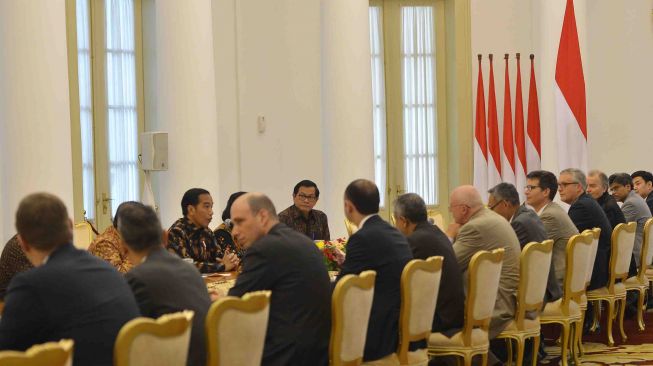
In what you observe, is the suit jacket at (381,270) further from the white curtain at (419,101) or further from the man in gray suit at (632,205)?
the white curtain at (419,101)

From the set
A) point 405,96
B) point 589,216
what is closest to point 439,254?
point 589,216

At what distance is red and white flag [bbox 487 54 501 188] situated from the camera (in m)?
12.4

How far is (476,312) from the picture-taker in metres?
5.67

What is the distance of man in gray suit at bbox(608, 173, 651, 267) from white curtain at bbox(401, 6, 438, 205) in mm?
3586

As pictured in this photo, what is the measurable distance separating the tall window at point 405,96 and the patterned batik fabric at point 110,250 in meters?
6.92

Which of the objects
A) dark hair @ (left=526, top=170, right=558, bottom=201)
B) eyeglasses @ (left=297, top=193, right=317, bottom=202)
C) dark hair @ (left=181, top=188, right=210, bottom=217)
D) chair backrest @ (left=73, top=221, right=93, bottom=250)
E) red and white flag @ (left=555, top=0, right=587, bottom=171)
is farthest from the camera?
red and white flag @ (left=555, top=0, right=587, bottom=171)

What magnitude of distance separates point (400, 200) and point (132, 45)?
22.1 feet

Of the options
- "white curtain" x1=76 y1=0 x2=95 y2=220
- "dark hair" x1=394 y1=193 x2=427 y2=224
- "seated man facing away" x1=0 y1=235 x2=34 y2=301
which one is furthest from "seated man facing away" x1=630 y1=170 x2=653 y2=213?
"seated man facing away" x1=0 y1=235 x2=34 y2=301

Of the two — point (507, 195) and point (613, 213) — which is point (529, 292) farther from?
point (613, 213)

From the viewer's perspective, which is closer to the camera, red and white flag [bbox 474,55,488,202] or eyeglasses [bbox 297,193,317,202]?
eyeglasses [bbox 297,193,317,202]

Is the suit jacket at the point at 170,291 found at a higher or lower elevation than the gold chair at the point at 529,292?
higher

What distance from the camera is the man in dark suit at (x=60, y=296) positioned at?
338 cm

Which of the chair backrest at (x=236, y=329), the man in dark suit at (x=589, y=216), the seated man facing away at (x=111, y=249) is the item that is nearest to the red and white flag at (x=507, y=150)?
the man in dark suit at (x=589, y=216)

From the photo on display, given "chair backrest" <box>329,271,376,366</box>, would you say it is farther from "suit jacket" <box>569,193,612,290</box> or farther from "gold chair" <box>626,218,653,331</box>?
"gold chair" <box>626,218,653,331</box>
